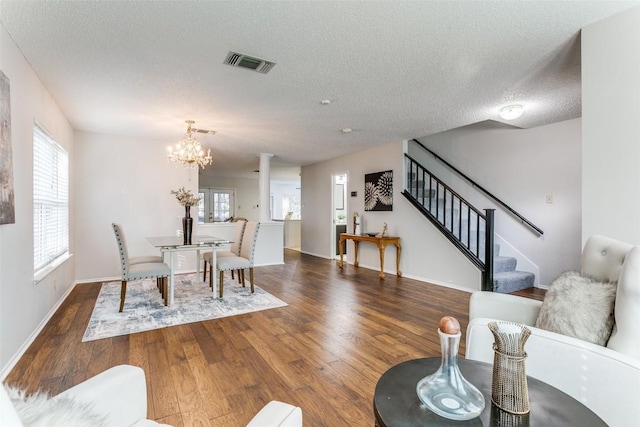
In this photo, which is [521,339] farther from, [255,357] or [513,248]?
[513,248]

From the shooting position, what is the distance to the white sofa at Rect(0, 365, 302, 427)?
83 cm

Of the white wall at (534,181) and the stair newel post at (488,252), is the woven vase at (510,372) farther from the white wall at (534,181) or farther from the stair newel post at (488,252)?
the white wall at (534,181)

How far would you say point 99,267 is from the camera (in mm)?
5035

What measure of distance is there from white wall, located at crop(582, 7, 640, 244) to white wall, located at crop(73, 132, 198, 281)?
18.1ft

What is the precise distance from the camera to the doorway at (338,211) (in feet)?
24.5

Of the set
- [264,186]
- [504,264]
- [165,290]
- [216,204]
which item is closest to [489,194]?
[504,264]

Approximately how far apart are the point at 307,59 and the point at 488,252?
3300 mm

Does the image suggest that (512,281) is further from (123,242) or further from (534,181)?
(123,242)

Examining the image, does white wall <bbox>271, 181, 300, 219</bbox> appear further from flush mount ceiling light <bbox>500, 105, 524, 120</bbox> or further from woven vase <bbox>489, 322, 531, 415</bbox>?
woven vase <bbox>489, 322, 531, 415</bbox>

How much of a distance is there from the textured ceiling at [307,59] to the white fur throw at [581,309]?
1.71 meters

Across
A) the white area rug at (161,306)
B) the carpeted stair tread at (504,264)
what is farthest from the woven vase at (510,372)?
the carpeted stair tread at (504,264)

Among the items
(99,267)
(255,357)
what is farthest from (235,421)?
(99,267)

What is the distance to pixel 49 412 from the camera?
73cm

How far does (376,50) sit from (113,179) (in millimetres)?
4765
